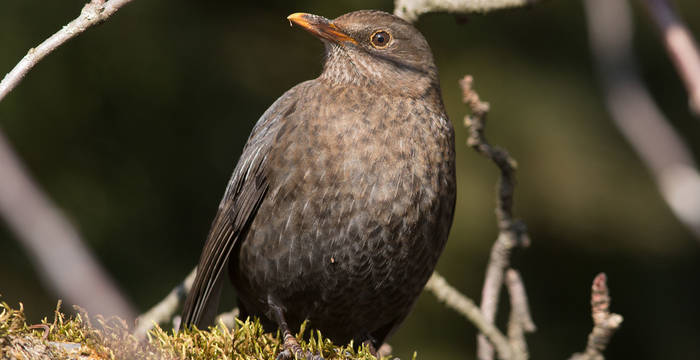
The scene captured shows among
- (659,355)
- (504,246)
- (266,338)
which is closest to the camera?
(266,338)

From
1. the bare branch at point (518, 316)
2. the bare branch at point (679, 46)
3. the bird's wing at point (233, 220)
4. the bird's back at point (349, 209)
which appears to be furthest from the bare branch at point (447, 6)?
the bare branch at point (679, 46)

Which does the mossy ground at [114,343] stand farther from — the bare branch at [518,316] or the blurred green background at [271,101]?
the blurred green background at [271,101]

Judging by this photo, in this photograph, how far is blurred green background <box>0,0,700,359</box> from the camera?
5.20 metres

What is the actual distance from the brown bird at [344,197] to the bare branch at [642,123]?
747 mm

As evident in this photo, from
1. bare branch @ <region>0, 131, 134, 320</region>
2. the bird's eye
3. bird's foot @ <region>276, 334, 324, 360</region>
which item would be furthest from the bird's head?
bare branch @ <region>0, 131, 134, 320</region>

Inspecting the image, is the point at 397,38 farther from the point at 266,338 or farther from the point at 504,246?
the point at 266,338

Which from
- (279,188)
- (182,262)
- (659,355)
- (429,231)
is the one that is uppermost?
(279,188)

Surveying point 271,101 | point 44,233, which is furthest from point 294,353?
point 271,101

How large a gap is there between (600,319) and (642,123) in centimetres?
73

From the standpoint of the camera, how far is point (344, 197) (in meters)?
2.86

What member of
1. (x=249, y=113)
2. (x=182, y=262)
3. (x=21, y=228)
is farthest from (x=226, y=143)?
(x=21, y=228)

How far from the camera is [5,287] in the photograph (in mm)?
4902

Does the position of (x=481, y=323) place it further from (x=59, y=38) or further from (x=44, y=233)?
(x=44, y=233)

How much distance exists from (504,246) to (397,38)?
940mm
